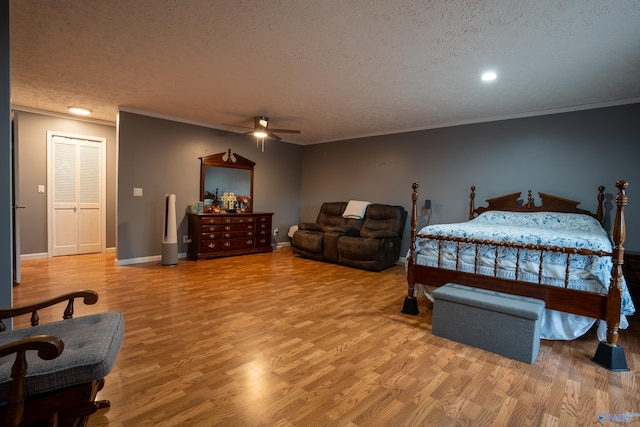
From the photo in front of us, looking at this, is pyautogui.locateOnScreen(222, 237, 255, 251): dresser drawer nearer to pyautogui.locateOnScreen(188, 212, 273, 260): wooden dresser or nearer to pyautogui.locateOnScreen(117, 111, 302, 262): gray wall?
pyautogui.locateOnScreen(188, 212, 273, 260): wooden dresser

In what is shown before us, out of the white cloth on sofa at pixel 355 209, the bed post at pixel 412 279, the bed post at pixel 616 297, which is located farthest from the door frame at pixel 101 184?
the bed post at pixel 616 297

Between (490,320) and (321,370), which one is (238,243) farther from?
(490,320)

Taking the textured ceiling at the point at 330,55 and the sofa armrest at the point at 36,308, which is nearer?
the sofa armrest at the point at 36,308

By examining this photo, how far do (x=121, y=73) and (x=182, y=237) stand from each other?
9.94 ft

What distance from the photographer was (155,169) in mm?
5293

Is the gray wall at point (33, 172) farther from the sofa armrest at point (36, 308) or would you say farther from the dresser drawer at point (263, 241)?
the sofa armrest at point (36, 308)

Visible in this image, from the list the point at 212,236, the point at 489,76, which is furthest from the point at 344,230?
the point at 489,76

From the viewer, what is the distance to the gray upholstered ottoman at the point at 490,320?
2303 mm

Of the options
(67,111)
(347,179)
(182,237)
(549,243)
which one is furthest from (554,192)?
(67,111)

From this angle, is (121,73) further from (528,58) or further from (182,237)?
(528,58)

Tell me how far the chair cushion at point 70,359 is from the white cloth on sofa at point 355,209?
187 inches

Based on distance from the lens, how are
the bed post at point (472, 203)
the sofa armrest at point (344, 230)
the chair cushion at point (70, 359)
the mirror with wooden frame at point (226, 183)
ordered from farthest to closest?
the mirror with wooden frame at point (226, 183) → the sofa armrest at point (344, 230) → the bed post at point (472, 203) → the chair cushion at point (70, 359)

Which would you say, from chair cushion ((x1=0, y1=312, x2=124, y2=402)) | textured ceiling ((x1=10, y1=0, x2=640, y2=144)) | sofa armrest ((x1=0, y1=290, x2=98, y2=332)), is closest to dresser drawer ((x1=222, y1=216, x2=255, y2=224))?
textured ceiling ((x1=10, y1=0, x2=640, y2=144))

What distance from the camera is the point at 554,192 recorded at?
4.30m
